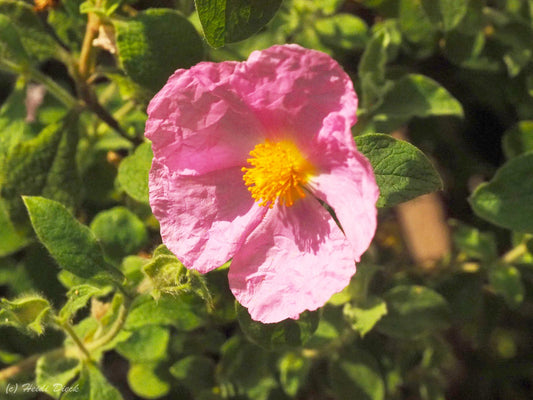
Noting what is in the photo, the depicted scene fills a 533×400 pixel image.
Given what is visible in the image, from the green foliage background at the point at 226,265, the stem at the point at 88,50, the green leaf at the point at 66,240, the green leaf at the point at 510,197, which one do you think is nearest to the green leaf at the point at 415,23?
the green foliage background at the point at 226,265

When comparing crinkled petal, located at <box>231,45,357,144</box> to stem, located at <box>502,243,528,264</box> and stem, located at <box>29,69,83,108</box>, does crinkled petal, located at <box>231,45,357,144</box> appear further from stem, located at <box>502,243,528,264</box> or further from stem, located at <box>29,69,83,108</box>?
stem, located at <box>502,243,528,264</box>

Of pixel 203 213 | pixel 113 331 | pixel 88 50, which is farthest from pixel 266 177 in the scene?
pixel 88 50

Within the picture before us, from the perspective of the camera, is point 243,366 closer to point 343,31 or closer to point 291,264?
point 291,264

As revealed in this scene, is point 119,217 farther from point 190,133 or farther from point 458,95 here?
point 458,95

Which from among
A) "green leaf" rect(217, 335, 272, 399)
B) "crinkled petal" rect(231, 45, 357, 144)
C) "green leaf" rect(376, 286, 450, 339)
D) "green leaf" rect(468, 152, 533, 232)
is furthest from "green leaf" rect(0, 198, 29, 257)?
"green leaf" rect(468, 152, 533, 232)

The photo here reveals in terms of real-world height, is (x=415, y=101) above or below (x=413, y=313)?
above

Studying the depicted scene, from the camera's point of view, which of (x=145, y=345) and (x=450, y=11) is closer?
(x=450, y=11)

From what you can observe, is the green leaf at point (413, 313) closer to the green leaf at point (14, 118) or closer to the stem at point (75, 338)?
the stem at point (75, 338)
